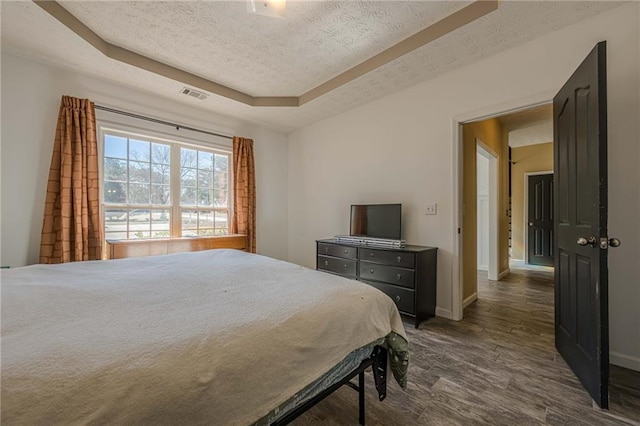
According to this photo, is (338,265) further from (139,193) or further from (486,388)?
(139,193)

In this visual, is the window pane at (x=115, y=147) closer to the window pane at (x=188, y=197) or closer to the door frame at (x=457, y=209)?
the window pane at (x=188, y=197)

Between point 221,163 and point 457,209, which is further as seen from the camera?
point 221,163

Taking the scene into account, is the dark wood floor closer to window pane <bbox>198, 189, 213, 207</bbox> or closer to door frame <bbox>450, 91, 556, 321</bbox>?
door frame <bbox>450, 91, 556, 321</bbox>

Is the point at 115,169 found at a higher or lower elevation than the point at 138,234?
higher

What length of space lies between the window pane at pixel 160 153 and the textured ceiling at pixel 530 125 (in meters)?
4.83

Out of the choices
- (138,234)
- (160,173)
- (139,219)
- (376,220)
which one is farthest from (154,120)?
(376,220)

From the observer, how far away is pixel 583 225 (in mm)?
1751

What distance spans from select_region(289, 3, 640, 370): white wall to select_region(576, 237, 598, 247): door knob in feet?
1.95

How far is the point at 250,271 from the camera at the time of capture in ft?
5.69

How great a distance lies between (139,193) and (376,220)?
9.89ft

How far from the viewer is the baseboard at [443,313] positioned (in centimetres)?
289

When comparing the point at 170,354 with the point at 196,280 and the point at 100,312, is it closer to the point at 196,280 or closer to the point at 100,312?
the point at 100,312

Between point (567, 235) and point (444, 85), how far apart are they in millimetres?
1885

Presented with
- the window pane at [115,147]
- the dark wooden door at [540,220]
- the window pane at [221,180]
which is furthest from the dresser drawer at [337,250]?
the dark wooden door at [540,220]
